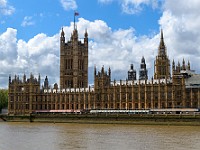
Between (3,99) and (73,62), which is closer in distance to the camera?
(3,99)

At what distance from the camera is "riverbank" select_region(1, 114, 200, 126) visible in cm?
9862

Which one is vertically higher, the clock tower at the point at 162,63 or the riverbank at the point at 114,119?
the clock tower at the point at 162,63

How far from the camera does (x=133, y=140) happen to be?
63062 millimetres

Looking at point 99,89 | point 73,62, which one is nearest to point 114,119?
point 99,89

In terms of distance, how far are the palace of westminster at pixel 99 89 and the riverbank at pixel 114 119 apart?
1568cm

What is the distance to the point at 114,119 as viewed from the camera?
110 m

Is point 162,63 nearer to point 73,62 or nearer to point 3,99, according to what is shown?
point 73,62

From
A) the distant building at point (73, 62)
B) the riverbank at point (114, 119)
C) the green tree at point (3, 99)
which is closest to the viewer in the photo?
the riverbank at point (114, 119)

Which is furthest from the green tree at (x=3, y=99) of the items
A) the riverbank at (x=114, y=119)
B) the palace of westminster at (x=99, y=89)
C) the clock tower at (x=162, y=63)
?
the clock tower at (x=162, y=63)

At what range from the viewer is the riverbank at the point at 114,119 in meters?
98.6

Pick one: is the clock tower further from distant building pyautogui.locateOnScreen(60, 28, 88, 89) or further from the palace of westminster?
distant building pyautogui.locateOnScreen(60, 28, 88, 89)

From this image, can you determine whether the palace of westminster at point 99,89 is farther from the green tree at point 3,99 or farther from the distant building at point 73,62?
the green tree at point 3,99

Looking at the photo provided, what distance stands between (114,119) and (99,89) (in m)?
27.8

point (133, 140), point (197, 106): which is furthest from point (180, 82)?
point (133, 140)
